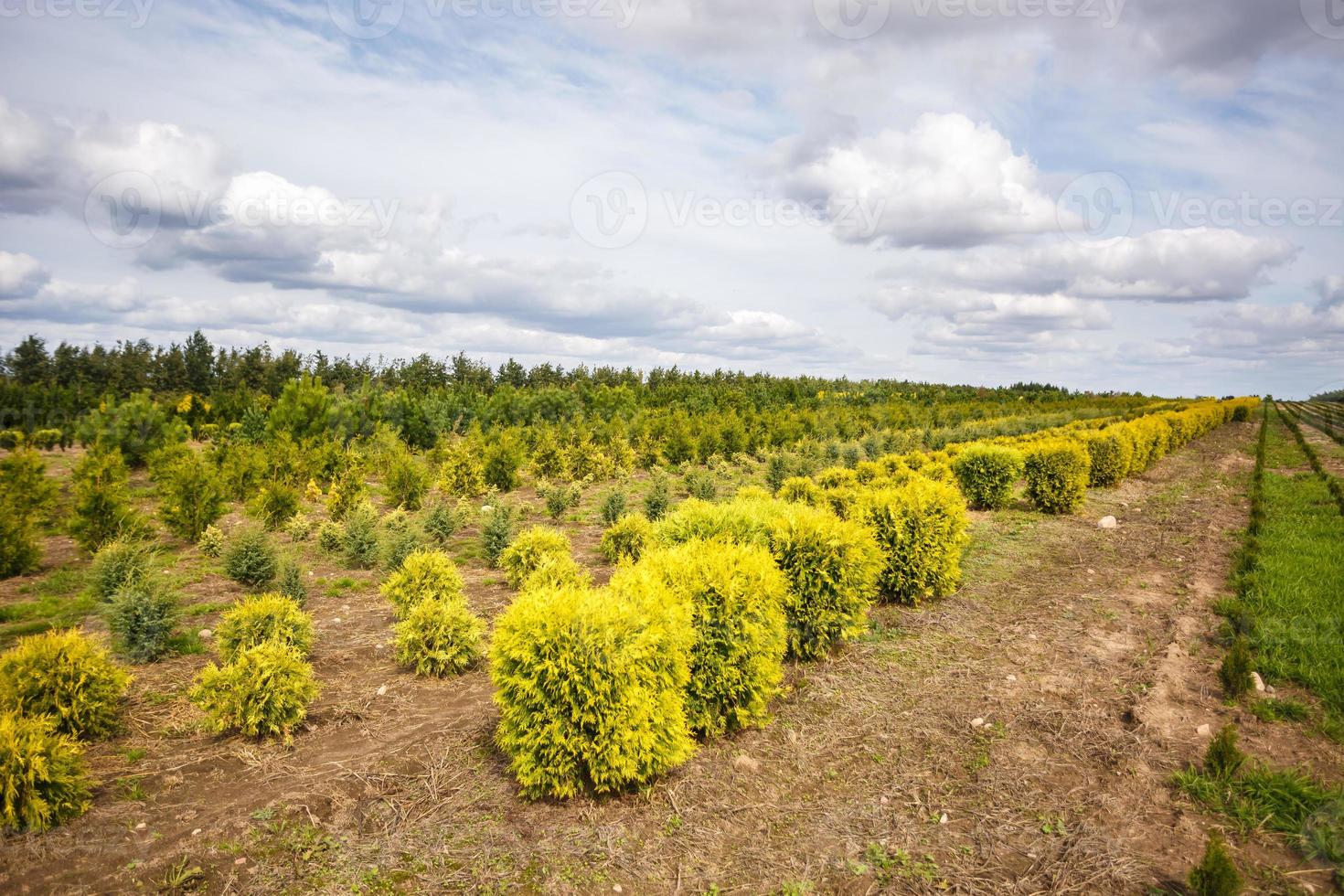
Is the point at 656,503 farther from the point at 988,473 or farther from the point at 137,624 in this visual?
the point at 137,624

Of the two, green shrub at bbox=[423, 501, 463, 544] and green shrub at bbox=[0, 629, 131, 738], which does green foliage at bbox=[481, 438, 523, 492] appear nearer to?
green shrub at bbox=[423, 501, 463, 544]

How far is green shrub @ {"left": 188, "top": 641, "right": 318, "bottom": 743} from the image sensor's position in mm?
5008

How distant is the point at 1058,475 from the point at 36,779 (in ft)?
55.0

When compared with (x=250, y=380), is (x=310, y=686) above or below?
below

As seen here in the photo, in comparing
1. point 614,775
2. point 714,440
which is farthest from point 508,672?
point 714,440

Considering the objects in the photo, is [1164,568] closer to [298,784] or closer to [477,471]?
[298,784]

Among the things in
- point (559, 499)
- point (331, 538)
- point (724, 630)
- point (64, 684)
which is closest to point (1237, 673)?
point (724, 630)

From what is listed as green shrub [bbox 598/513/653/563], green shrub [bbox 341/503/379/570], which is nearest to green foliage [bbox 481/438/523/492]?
green shrub [bbox 341/503/379/570]

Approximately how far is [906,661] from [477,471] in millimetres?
12435

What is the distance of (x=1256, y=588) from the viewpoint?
350 inches

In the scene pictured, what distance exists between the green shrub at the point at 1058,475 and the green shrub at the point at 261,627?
14936 millimetres

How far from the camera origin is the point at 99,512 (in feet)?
34.2

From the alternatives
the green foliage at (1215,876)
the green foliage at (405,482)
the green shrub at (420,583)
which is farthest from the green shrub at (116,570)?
the green foliage at (1215,876)

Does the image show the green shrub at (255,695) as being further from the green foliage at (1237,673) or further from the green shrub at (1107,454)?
the green shrub at (1107,454)
